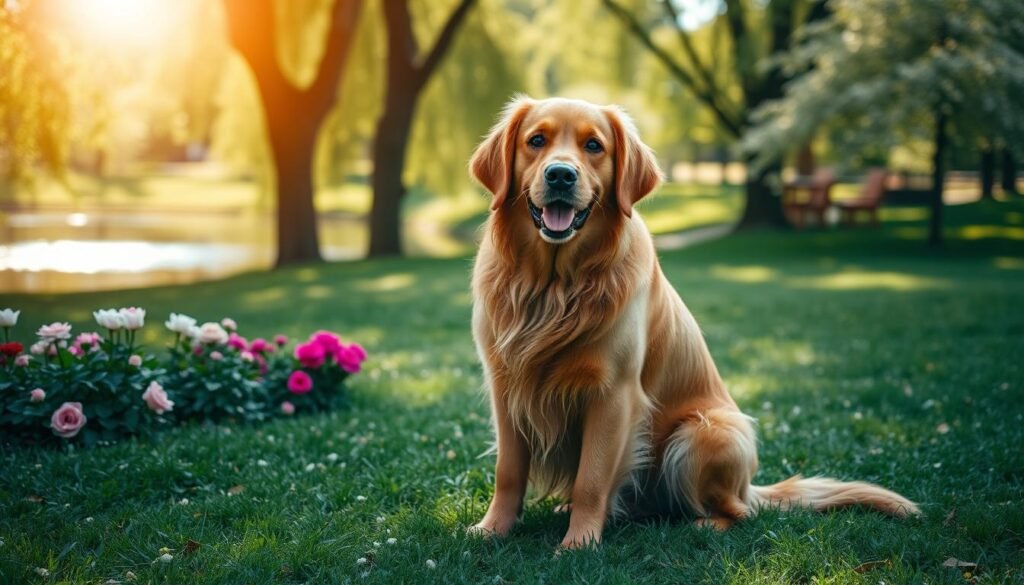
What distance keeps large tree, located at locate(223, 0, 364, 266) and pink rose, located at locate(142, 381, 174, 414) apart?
1130 cm

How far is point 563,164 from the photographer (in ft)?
11.5

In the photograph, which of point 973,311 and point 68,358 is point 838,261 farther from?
point 68,358

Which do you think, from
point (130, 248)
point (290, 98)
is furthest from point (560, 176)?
point (130, 248)

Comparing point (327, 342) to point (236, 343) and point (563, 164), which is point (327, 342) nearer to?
point (236, 343)

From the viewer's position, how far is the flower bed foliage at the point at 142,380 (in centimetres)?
475

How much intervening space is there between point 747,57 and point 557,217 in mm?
18154

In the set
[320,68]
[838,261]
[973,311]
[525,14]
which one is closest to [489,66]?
[320,68]

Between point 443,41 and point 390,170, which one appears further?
point 390,170

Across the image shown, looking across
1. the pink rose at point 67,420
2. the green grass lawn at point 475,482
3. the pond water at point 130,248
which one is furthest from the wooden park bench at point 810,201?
A: the pink rose at point 67,420

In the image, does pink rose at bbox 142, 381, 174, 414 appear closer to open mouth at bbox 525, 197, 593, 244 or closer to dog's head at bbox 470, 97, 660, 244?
dog's head at bbox 470, 97, 660, 244

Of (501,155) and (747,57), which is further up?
(747,57)

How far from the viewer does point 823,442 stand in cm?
526

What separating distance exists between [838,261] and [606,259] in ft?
47.8

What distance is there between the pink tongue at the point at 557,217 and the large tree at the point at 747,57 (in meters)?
16.4
